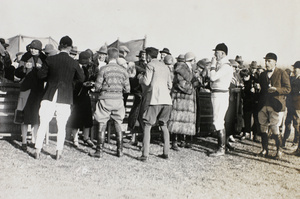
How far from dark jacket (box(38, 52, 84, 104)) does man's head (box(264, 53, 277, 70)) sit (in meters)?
3.57

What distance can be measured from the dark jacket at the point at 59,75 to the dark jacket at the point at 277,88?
3.57m

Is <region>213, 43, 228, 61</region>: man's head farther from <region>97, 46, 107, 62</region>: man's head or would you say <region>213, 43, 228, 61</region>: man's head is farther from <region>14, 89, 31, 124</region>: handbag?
<region>14, 89, 31, 124</region>: handbag

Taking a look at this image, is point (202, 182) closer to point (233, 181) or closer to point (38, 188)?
point (233, 181)

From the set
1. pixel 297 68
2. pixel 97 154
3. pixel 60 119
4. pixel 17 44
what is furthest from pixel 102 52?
pixel 17 44

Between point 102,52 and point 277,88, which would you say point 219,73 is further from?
point 102,52

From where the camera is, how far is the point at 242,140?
8.53m

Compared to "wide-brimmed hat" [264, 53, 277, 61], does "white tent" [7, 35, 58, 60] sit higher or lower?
higher

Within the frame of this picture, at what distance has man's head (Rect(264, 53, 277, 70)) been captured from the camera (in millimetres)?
6102

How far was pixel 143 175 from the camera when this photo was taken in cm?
477

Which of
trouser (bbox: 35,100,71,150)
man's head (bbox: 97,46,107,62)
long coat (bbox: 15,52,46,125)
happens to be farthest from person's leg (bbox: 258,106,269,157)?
long coat (bbox: 15,52,46,125)

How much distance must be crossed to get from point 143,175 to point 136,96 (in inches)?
102

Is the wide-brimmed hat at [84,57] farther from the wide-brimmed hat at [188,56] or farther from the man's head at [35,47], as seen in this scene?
the wide-brimmed hat at [188,56]

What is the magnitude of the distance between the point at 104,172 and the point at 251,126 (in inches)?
183

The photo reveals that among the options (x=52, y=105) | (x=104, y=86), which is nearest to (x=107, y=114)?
(x=104, y=86)
